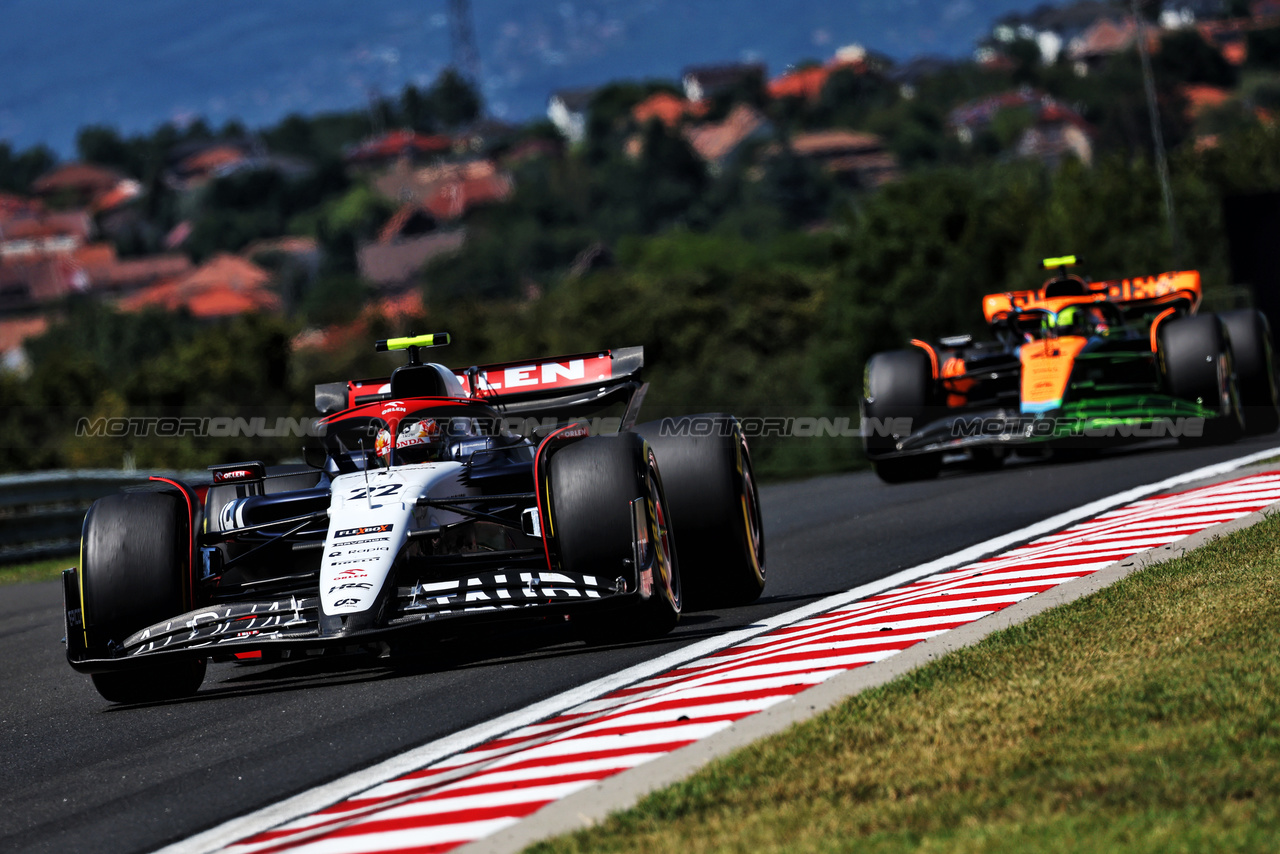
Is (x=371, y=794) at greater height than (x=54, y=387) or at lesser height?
lesser

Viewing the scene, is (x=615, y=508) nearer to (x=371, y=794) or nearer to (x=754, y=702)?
(x=754, y=702)

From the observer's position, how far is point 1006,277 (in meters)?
71.6

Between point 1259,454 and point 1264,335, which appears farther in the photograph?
point 1264,335

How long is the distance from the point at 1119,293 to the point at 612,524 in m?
10.5

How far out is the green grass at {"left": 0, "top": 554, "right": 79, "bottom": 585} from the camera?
16.6 m

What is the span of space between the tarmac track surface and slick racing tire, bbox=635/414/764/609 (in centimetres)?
19

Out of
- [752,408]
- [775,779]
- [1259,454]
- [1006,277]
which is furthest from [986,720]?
[1006,277]

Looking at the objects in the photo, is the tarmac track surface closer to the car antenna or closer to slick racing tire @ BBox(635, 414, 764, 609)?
slick racing tire @ BBox(635, 414, 764, 609)

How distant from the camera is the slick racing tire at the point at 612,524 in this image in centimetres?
785

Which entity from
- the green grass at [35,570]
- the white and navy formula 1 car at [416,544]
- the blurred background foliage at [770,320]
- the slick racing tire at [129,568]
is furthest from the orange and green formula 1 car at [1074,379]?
the blurred background foliage at [770,320]

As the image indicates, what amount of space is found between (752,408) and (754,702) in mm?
56369

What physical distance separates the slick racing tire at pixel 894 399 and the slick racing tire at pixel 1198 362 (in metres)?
2.09

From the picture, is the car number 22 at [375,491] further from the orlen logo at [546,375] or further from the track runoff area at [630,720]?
the orlen logo at [546,375]

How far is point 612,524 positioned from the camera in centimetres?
789
